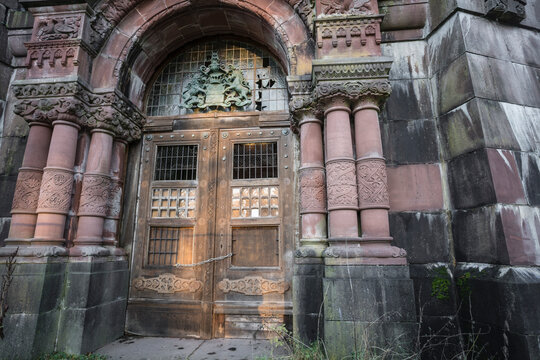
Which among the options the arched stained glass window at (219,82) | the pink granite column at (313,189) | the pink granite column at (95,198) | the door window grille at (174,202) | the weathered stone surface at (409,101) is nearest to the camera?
the pink granite column at (313,189)

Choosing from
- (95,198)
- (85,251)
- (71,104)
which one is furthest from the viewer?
(95,198)

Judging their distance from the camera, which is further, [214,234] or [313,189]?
[214,234]

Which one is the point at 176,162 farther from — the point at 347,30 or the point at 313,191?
the point at 347,30

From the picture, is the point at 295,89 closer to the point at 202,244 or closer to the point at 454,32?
the point at 454,32

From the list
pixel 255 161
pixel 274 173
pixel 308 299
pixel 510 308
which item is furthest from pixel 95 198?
pixel 510 308

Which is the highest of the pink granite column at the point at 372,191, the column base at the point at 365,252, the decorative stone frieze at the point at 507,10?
the decorative stone frieze at the point at 507,10

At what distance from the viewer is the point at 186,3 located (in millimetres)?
5184

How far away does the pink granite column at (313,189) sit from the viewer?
13.6ft

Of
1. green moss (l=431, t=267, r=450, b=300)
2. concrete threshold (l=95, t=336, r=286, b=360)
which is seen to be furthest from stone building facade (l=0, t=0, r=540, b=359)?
concrete threshold (l=95, t=336, r=286, b=360)

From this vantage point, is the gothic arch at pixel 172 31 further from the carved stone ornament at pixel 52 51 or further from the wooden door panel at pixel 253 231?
the wooden door panel at pixel 253 231

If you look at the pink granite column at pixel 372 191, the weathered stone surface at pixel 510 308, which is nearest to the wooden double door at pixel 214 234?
the pink granite column at pixel 372 191

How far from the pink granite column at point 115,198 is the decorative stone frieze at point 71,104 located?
370 millimetres

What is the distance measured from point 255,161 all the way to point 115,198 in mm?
2491

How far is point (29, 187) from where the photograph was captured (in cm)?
437
